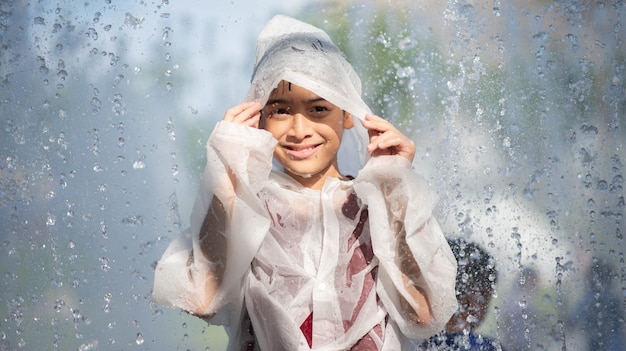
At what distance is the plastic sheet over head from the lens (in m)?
2.24

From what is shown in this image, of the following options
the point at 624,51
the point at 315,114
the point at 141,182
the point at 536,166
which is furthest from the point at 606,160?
the point at 315,114

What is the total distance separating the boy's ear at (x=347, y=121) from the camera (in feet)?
7.90

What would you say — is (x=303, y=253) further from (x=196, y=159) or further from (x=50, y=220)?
(x=196, y=159)

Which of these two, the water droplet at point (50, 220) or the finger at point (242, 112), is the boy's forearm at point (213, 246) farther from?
the water droplet at point (50, 220)

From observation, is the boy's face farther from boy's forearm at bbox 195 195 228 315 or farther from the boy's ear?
boy's forearm at bbox 195 195 228 315

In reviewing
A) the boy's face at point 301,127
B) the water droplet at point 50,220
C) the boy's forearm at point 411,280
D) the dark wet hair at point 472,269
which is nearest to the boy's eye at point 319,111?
the boy's face at point 301,127

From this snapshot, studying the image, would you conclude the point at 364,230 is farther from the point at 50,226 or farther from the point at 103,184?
the point at 103,184

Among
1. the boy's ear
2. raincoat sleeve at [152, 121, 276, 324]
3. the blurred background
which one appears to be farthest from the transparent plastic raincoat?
the blurred background

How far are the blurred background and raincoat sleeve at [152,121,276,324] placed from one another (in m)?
1.37

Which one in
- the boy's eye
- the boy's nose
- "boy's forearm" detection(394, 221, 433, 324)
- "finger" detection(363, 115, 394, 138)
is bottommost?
"boy's forearm" detection(394, 221, 433, 324)

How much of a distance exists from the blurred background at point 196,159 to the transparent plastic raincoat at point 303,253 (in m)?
1.36

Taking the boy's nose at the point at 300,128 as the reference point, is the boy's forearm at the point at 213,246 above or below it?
below

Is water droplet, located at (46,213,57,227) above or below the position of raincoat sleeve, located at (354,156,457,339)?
below

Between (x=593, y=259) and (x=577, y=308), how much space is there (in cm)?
30
